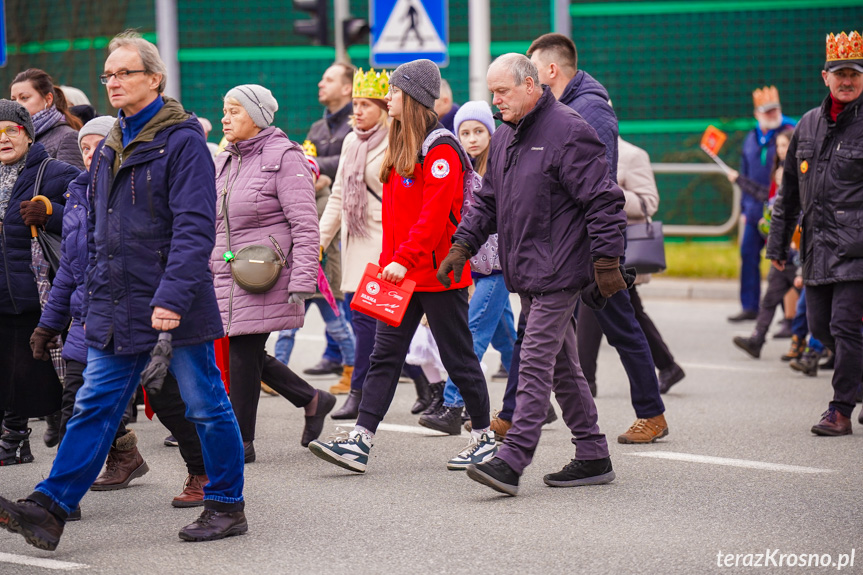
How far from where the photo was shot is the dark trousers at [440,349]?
633cm

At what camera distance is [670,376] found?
8.64 m

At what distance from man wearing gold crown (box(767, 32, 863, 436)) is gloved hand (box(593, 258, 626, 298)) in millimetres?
2113

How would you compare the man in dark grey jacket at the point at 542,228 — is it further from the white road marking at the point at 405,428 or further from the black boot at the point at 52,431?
the black boot at the point at 52,431

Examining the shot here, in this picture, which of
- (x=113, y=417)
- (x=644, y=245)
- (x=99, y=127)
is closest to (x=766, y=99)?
(x=644, y=245)

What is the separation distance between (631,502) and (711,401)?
2931 millimetres

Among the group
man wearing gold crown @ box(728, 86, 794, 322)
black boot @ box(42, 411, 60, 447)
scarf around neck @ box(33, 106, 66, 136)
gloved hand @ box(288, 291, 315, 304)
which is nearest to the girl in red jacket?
gloved hand @ box(288, 291, 315, 304)

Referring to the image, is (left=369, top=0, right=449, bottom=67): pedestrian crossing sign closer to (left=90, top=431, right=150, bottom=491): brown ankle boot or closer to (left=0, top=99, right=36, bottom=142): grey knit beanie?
(left=0, top=99, right=36, bottom=142): grey knit beanie

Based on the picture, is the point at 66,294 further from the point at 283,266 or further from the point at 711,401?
the point at 711,401

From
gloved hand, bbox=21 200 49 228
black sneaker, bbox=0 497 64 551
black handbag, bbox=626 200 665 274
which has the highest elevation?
gloved hand, bbox=21 200 49 228

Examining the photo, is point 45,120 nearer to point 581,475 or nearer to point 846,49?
point 581,475

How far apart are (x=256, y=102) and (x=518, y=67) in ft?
4.57

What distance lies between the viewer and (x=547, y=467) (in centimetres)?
646

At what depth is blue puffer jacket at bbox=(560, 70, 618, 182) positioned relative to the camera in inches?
263

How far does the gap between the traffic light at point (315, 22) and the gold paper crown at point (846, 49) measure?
7842mm
